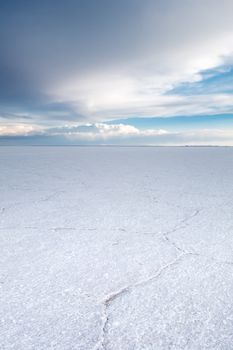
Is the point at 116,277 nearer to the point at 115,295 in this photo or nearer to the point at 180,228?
the point at 115,295

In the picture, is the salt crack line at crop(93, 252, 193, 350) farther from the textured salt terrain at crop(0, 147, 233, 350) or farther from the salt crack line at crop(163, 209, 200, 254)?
the salt crack line at crop(163, 209, 200, 254)

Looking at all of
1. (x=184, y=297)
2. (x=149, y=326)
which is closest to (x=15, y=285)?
(x=149, y=326)

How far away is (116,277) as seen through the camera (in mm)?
1647

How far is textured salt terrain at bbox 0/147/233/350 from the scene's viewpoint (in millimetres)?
1178

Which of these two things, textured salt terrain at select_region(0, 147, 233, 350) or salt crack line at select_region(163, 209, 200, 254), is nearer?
textured salt terrain at select_region(0, 147, 233, 350)

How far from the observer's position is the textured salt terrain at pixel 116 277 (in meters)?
1.18

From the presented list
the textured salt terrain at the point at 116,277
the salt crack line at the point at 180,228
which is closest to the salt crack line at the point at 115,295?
the textured salt terrain at the point at 116,277

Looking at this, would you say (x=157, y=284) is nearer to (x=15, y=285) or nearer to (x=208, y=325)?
(x=208, y=325)

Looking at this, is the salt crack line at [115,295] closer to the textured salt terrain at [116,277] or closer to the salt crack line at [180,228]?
the textured salt terrain at [116,277]

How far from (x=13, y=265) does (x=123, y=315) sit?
866 mm

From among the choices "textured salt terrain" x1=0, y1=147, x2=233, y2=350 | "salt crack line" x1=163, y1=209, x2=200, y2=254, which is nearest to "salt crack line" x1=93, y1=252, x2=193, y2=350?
"textured salt terrain" x1=0, y1=147, x2=233, y2=350

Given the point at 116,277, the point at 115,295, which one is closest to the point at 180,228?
the point at 116,277

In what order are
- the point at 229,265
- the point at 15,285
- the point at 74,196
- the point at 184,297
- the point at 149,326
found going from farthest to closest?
the point at 74,196
the point at 229,265
the point at 15,285
the point at 184,297
the point at 149,326

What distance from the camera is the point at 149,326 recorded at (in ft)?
4.00
